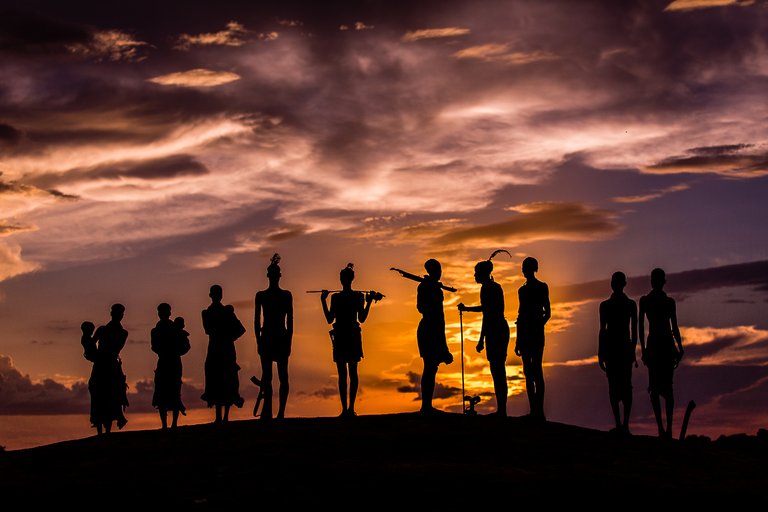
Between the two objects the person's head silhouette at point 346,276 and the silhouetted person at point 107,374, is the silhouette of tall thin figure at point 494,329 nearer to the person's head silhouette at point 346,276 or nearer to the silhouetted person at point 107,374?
the person's head silhouette at point 346,276

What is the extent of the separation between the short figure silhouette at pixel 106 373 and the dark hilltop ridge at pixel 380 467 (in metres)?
3.11

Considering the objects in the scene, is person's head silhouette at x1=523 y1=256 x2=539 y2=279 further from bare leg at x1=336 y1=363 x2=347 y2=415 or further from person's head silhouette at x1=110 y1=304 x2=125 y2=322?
person's head silhouette at x1=110 y1=304 x2=125 y2=322

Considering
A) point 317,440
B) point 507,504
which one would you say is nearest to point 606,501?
point 507,504

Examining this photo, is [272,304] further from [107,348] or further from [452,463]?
[452,463]

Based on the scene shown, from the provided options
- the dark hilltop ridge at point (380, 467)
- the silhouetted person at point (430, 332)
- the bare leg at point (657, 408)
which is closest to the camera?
the dark hilltop ridge at point (380, 467)

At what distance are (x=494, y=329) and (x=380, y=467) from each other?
5.36 meters

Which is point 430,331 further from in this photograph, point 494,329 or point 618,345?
point 618,345

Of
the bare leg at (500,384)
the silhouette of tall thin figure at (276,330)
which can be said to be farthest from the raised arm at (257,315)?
the bare leg at (500,384)

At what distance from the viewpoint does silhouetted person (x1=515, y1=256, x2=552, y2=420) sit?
19172 millimetres

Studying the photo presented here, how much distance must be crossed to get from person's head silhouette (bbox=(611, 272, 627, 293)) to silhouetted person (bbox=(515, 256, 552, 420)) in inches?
50.3

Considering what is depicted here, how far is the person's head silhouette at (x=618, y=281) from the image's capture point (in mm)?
19266

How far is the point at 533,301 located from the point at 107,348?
8994mm

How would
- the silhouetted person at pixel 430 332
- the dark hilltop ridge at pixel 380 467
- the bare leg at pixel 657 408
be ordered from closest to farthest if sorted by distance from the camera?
the dark hilltop ridge at pixel 380 467 < the silhouetted person at pixel 430 332 < the bare leg at pixel 657 408

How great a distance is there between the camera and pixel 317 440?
1662cm
